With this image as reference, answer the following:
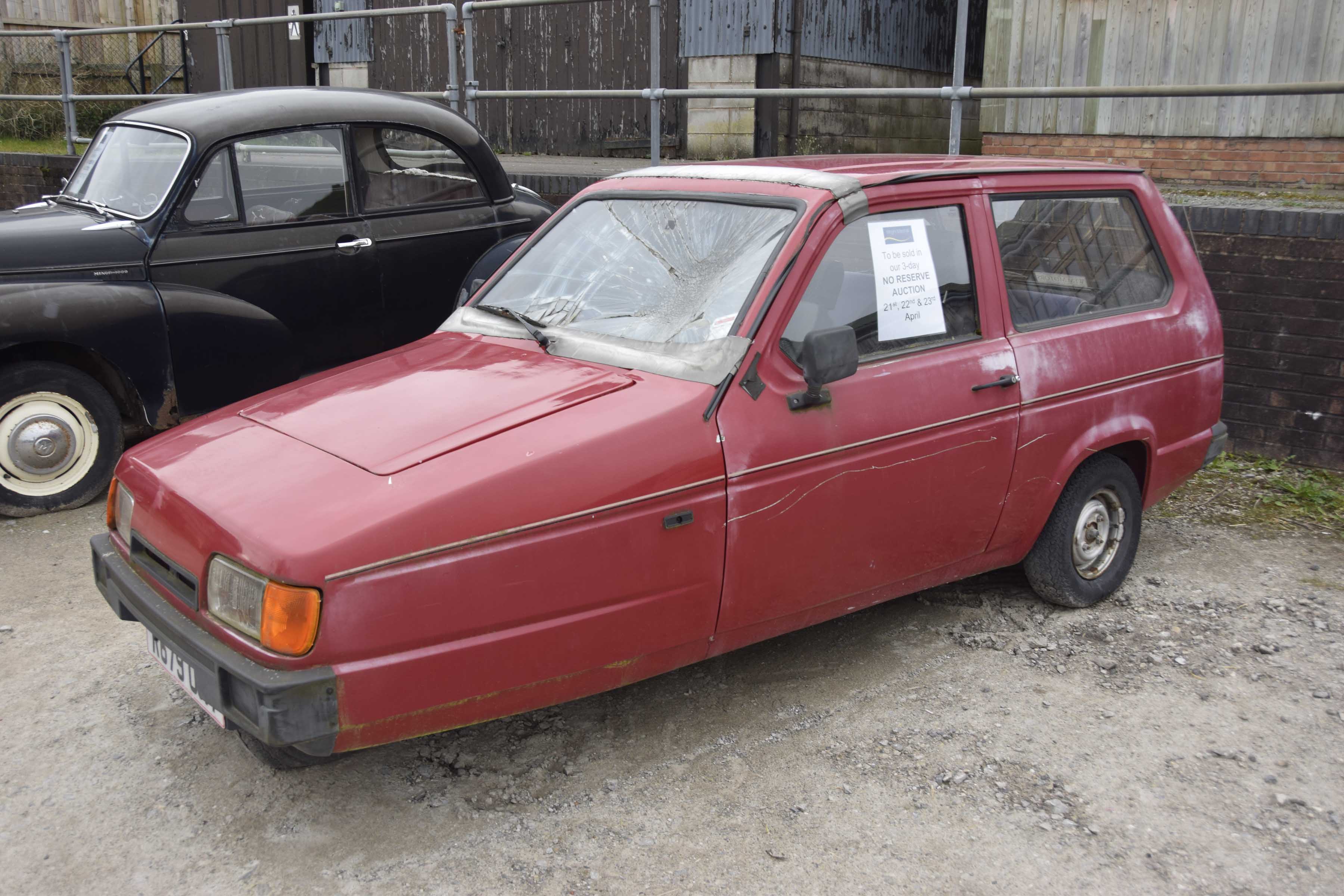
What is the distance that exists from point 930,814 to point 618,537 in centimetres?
118

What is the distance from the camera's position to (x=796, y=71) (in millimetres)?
12055

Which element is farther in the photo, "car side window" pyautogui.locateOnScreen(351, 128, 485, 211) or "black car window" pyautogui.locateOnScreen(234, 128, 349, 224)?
"car side window" pyautogui.locateOnScreen(351, 128, 485, 211)

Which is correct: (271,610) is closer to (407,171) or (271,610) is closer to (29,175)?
(407,171)

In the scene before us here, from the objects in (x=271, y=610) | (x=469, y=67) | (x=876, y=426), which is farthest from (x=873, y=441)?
(x=469, y=67)

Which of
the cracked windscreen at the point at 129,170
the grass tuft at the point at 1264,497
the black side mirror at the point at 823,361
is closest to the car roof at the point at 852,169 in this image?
the black side mirror at the point at 823,361

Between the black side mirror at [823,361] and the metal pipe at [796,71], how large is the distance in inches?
347

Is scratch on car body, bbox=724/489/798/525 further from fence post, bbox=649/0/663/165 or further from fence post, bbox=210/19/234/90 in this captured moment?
fence post, bbox=210/19/234/90

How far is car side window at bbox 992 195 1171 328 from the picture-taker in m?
4.10

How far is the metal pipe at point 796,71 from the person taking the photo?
11.9 m

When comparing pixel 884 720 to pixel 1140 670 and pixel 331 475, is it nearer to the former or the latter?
pixel 1140 670

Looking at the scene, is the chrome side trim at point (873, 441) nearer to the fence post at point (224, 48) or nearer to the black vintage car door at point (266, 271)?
the black vintage car door at point (266, 271)

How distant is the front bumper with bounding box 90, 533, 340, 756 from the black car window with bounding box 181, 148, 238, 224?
10.9ft

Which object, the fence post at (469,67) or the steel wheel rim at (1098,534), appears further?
the fence post at (469,67)

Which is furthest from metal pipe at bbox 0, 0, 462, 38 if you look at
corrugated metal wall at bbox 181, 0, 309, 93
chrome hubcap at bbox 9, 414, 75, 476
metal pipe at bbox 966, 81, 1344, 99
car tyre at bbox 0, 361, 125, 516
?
corrugated metal wall at bbox 181, 0, 309, 93
